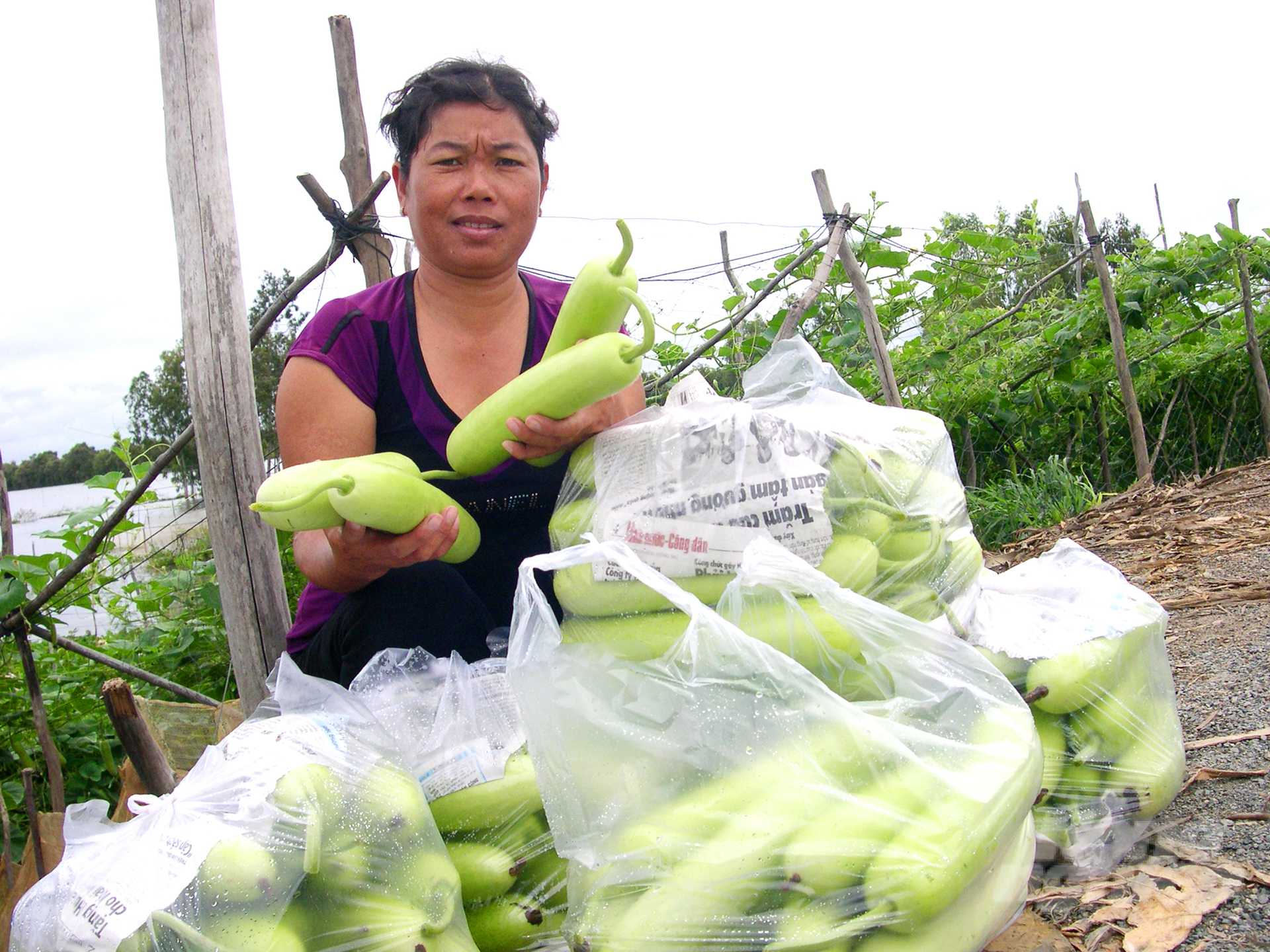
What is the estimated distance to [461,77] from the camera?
→ 5.49ft

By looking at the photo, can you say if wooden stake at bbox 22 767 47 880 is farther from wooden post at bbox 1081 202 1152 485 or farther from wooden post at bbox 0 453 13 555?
wooden post at bbox 1081 202 1152 485

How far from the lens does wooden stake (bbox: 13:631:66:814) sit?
7.36 feet

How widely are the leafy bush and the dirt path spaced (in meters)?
0.95

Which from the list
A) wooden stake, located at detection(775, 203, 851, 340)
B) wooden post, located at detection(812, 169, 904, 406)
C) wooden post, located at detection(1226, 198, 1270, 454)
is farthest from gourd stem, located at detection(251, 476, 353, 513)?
wooden post, located at detection(1226, 198, 1270, 454)

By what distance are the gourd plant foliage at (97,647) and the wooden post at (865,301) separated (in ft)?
8.45

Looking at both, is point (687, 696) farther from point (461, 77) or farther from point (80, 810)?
point (461, 77)

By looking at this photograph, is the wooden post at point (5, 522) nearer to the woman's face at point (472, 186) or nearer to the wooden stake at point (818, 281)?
the woman's face at point (472, 186)

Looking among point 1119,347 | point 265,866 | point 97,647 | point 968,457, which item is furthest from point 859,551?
point 968,457

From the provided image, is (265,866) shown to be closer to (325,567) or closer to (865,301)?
(325,567)

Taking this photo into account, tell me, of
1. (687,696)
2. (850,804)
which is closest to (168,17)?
(687,696)

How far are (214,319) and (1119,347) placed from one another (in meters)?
4.82

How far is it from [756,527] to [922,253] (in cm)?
334

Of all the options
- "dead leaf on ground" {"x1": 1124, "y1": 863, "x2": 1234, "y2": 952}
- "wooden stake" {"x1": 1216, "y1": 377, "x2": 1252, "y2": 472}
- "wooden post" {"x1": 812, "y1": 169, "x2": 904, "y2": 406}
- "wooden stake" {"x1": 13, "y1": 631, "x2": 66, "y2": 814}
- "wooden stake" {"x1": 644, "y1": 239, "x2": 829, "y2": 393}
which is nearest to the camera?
"dead leaf on ground" {"x1": 1124, "y1": 863, "x2": 1234, "y2": 952}

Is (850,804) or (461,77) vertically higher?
(461,77)
